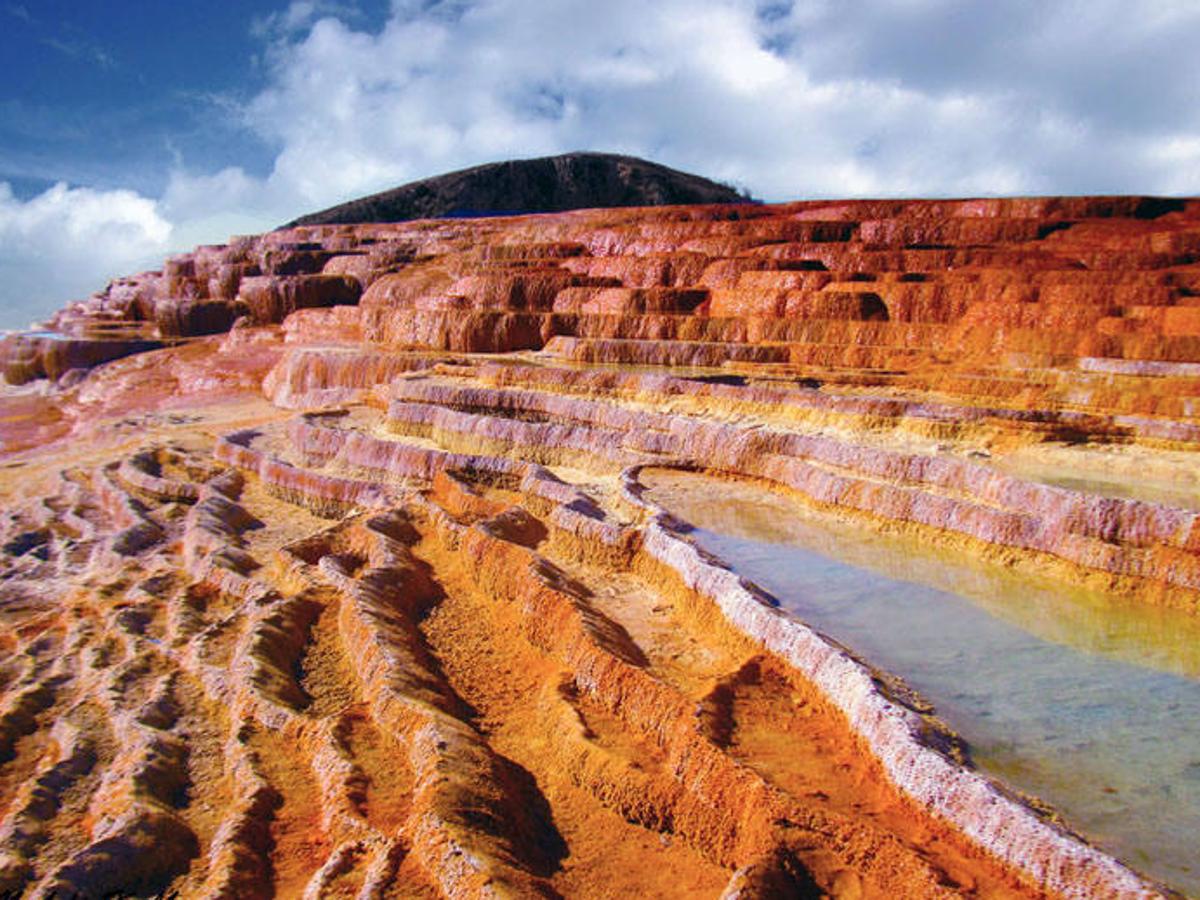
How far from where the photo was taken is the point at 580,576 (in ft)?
25.6

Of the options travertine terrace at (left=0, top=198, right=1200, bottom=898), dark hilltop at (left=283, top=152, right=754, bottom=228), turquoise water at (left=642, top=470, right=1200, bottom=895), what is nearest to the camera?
turquoise water at (left=642, top=470, right=1200, bottom=895)

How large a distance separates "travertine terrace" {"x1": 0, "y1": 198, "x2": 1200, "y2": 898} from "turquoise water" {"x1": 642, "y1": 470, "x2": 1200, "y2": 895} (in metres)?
0.32

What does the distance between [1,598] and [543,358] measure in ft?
34.4

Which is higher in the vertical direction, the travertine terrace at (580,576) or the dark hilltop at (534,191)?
the dark hilltop at (534,191)

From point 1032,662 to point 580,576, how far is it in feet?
12.7

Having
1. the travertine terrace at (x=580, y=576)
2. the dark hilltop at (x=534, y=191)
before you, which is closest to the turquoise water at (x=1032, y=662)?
the travertine terrace at (x=580, y=576)

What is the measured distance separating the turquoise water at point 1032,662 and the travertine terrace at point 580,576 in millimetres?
321

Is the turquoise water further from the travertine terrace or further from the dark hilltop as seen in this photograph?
the dark hilltop

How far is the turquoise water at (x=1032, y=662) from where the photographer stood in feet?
12.5

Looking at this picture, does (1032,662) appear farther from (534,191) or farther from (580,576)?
(534,191)

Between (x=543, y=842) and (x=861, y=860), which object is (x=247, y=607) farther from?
(x=861, y=860)

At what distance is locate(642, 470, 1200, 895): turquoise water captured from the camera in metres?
3.82

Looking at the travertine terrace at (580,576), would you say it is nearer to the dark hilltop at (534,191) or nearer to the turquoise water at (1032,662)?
the turquoise water at (1032,662)

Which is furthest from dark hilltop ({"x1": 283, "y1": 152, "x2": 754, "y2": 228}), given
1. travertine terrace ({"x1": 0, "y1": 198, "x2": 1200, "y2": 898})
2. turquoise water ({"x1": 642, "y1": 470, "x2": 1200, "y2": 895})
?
turquoise water ({"x1": 642, "y1": 470, "x2": 1200, "y2": 895})
